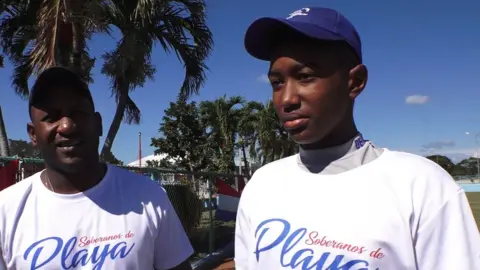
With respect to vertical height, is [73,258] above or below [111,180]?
below

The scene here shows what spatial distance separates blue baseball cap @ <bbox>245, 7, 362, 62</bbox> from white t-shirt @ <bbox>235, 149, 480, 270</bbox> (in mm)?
426

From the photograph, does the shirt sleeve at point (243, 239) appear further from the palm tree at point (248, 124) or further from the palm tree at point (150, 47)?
the palm tree at point (248, 124)

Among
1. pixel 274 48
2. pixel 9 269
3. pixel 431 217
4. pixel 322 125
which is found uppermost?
pixel 274 48

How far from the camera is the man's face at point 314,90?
1.49 metres

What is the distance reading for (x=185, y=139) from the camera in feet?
91.5

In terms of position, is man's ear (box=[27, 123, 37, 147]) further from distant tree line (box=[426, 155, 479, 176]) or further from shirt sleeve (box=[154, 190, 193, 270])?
distant tree line (box=[426, 155, 479, 176])

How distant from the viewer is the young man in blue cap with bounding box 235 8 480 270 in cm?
130

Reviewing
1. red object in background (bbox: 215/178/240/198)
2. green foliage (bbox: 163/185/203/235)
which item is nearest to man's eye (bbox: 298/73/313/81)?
green foliage (bbox: 163/185/203/235)

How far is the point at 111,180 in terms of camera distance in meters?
2.08

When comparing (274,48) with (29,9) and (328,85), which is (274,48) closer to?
(328,85)

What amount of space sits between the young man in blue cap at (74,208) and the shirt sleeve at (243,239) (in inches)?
17.0

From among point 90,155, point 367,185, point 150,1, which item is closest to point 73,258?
point 90,155

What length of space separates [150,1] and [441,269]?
8104 mm

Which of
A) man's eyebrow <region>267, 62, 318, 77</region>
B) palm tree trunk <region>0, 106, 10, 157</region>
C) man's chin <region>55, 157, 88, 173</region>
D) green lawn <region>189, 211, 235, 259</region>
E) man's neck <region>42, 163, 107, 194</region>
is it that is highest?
palm tree trunk <region>0, 106, 10, 157</region>
